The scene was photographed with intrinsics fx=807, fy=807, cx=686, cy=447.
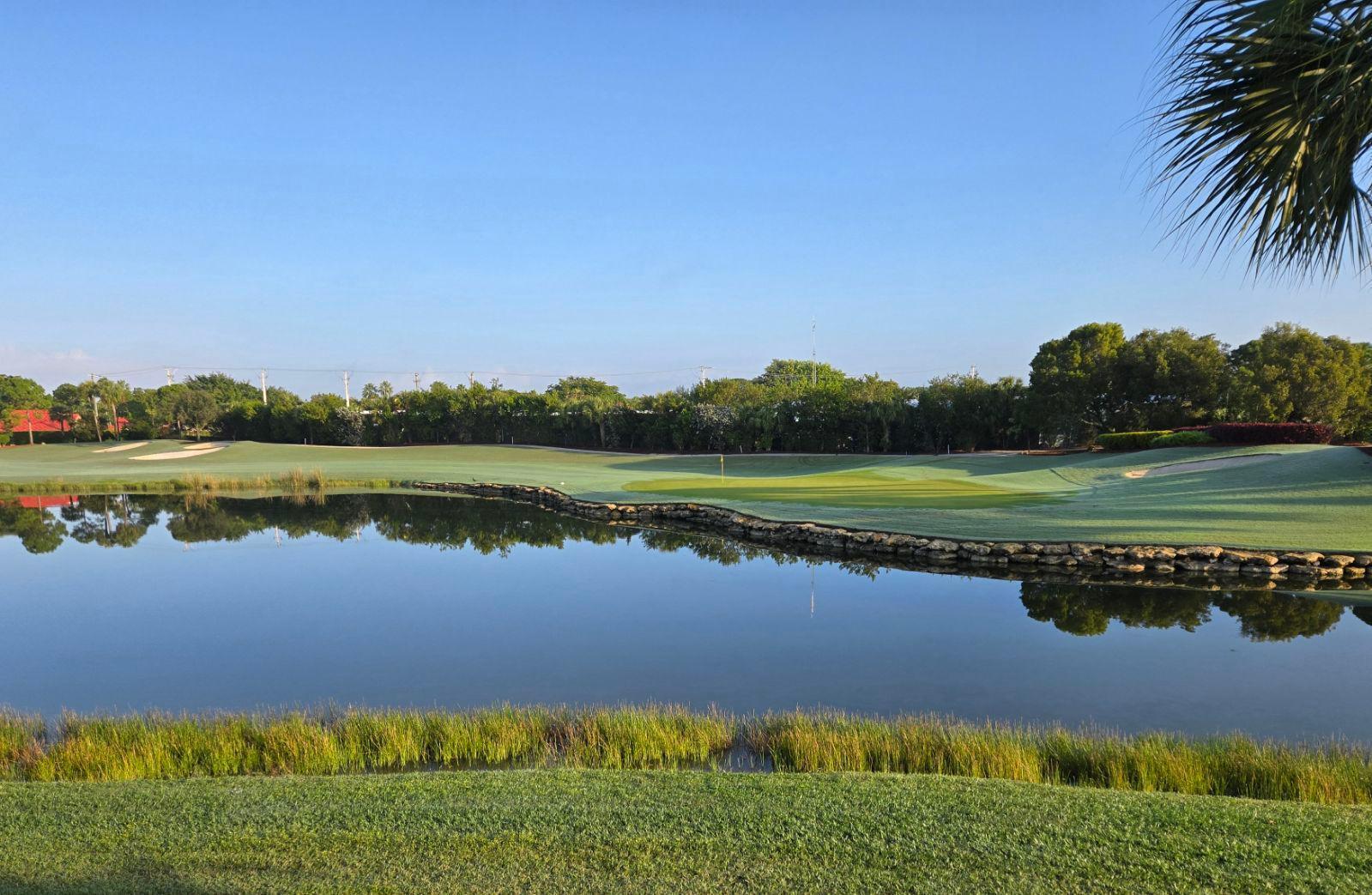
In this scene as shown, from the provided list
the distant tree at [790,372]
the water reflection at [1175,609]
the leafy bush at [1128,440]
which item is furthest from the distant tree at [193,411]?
the water reflection at [1175,609]

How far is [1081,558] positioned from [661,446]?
3421 cm

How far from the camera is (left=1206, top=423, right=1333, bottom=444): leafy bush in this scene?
2525cm

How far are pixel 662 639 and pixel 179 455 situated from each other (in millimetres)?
48513

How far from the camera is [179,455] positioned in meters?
48.3

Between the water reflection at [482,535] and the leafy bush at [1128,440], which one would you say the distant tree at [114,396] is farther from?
the leafy bush at [1128,440]

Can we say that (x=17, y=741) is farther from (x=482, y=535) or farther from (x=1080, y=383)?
(x=1080, y=383)

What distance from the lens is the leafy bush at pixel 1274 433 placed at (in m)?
25.2

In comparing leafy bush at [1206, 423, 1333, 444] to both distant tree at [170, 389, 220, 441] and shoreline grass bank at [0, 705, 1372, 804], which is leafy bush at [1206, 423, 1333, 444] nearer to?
shoreline grass bank at [0, 705, 1372, 804]

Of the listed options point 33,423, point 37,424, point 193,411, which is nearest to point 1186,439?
point 193,411

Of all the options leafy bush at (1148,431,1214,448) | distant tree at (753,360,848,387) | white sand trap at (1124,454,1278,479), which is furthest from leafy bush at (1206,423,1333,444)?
distant tree at (753,360,848,387)

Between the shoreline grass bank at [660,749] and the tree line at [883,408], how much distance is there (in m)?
31.6

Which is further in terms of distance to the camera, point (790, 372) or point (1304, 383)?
point (790, 372)

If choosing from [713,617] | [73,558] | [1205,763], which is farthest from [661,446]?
[1205,763]

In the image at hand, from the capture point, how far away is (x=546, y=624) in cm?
1107
